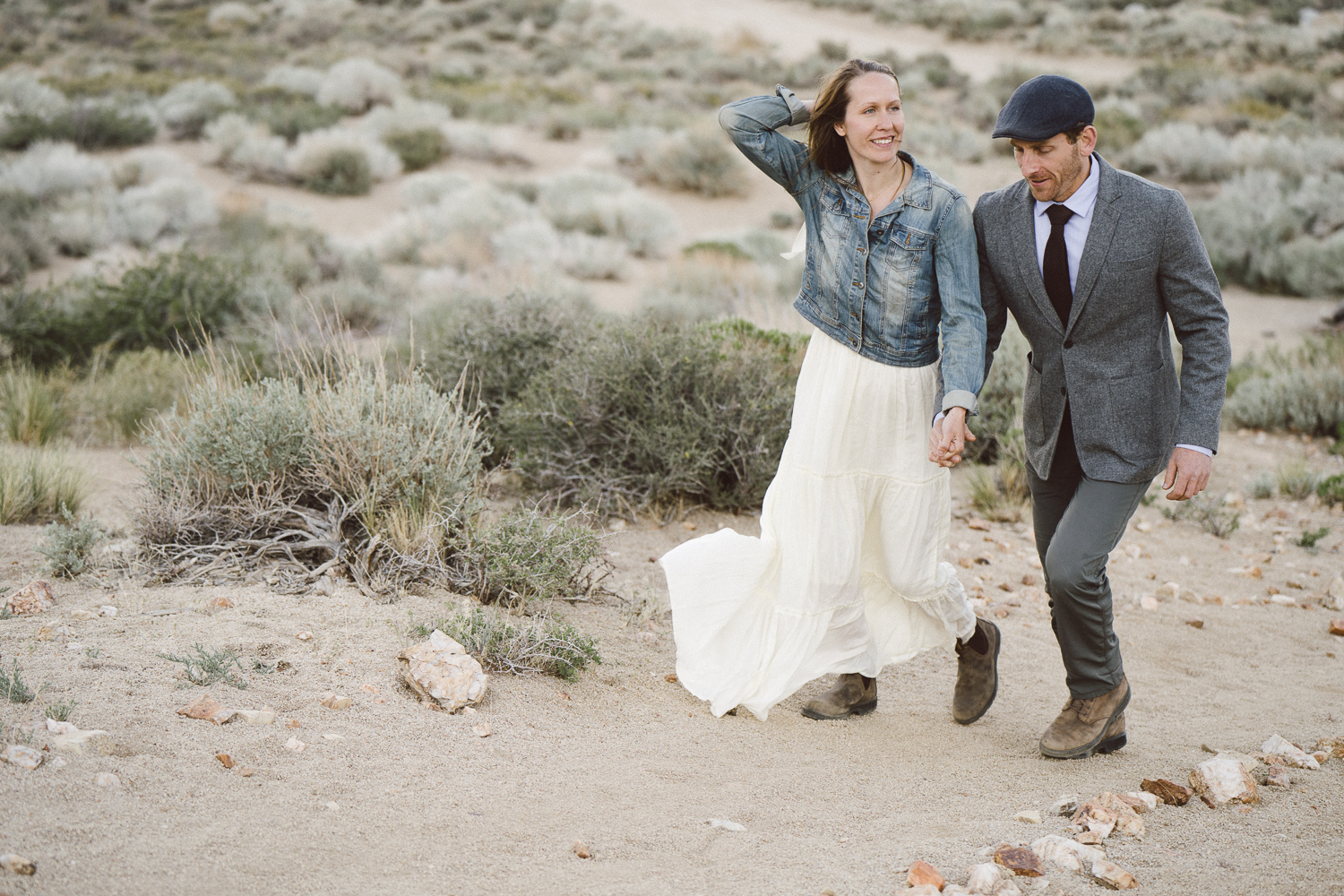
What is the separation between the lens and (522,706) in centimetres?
357

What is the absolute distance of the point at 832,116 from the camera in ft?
10.8

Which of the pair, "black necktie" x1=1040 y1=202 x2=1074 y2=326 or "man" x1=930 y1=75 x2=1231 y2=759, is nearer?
"man" x1=930 y1=75 x2=1231 y2=759

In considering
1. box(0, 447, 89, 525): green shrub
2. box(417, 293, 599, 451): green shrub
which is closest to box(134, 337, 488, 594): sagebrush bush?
box(0, 447, 89, 525): green shrub

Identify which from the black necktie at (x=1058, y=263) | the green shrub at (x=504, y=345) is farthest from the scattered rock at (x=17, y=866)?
the green shrub at (x=504, y=345)

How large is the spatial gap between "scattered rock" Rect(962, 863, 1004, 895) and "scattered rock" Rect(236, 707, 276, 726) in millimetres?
2081

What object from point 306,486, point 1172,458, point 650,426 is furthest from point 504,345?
point 1172,458

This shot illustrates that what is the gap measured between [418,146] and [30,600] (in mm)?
16115

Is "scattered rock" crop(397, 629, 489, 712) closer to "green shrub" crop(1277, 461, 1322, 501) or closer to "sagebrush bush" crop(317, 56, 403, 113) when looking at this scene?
"green shrub" crop(1277, 461, 1322, 501)

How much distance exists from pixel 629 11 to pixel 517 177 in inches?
990

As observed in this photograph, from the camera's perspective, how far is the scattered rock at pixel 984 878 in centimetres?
256

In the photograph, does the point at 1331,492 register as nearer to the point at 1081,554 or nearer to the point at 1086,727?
the point at 1086,727

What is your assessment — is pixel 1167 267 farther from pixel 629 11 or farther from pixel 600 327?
pixel 629 11

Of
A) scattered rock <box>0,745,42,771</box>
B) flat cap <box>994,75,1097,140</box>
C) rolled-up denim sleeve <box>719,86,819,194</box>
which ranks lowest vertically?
scattered rock <box>0,745,42,771</box>

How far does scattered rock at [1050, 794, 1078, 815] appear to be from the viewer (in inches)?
120
